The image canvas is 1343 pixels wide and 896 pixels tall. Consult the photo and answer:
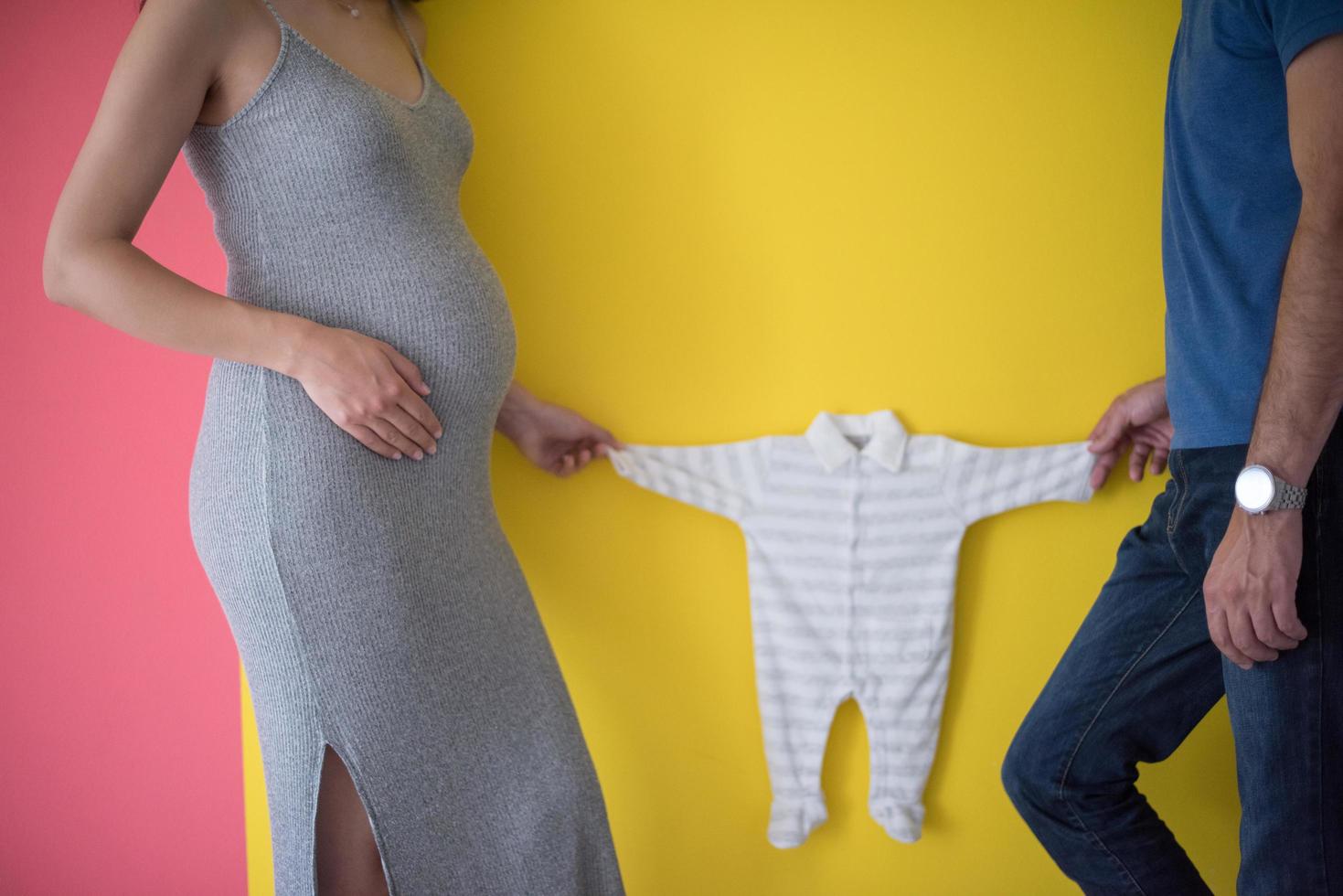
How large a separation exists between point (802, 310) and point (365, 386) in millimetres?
721

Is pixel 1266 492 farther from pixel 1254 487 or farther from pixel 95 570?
pixel 95 570

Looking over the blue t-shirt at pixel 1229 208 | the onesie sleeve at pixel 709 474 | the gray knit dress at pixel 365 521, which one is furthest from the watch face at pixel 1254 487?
the gray knit dress at pixel 365 521

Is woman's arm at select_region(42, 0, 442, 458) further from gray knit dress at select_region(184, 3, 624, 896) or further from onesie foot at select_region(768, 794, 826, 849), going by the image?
onesie foot at select_region(768, 794, 826, 849)

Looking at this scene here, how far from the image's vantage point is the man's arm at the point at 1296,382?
0.84m

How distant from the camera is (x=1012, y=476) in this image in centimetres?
145

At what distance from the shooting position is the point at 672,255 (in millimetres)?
1536

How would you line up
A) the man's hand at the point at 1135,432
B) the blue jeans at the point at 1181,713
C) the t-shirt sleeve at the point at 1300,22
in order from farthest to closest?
1. the man's hand at the point at 1135,432
2. the blue jeans at the point at 1181,713
3. the t-shirt sleeve at the point at 1300,22

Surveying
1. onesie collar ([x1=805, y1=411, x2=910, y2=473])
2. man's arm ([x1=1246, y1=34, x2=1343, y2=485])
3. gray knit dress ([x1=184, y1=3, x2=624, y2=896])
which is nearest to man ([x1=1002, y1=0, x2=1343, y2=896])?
man's arm ([x1=1246, y1=34, x2=1343, y2=485])

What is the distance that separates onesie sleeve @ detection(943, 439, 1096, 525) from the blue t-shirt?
35 centimetres

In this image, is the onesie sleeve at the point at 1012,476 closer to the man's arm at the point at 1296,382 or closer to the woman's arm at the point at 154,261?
the man's arm at the point at 1296,382

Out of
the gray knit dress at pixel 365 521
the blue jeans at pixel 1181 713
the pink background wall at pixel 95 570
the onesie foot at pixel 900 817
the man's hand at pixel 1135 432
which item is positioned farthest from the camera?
the pink background wall at pixel 95 570

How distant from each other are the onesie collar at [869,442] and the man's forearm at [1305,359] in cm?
57

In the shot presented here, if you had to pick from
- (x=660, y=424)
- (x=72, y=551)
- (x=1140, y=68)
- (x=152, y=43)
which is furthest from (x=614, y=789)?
(x=1140, y=68)

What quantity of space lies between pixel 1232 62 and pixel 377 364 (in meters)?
0.91
